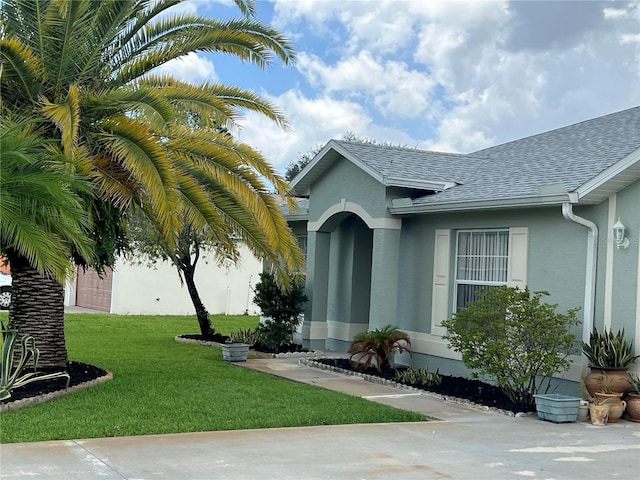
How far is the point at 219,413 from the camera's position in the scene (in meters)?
9.95

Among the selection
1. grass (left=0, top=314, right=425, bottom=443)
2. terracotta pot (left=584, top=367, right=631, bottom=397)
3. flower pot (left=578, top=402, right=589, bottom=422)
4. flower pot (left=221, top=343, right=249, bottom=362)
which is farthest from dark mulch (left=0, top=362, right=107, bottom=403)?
terracotta pot (left=584, top=367, right=631, bottom=397)

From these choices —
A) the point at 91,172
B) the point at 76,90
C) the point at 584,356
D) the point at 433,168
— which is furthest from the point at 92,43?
the point at 584,356

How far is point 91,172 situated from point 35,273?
194cm

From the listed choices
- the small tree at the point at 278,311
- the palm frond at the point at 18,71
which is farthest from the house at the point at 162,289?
the palm frond at the point at 18,71

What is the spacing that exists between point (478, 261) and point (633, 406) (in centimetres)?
394

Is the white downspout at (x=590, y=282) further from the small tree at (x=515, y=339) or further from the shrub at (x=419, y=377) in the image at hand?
the shrub at (x=419, y=377)

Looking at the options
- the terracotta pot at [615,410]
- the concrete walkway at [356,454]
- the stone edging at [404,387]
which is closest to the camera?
the concrete walkway at [356,454]

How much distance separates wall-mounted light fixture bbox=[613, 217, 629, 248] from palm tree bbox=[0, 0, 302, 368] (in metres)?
5.11

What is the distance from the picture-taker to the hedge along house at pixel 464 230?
37.4 ft

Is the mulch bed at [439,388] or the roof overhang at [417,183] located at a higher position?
the roof overhang at [417,183]

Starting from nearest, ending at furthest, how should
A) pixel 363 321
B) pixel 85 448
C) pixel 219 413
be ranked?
pixel 85 448, pixel 219 413, pixel 363 321

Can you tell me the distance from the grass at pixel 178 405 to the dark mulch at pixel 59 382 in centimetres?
28

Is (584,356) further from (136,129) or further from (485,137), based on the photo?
(485,137)

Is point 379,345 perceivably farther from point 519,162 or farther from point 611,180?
point 611,180
